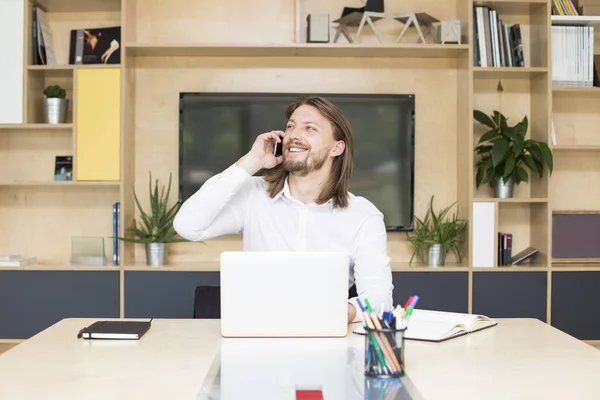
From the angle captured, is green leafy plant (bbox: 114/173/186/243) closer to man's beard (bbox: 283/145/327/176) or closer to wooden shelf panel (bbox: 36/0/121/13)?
wooden shelf panel (bbox: 36/0/121/13)

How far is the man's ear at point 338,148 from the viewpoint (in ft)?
9.34

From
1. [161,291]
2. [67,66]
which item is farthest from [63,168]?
[161,291]

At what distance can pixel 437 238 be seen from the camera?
4.09m

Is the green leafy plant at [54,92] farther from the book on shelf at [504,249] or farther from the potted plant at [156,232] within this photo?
the book on shelf at [504,249]

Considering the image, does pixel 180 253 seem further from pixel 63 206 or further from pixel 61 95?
pixel 61 95

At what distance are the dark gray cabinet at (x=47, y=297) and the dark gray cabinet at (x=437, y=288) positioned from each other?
1537mm

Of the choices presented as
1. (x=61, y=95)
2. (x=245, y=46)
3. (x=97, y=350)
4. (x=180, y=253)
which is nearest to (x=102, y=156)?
(x=61, y=95)

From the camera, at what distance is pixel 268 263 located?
6.25ft

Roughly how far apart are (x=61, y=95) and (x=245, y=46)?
41.7 inches

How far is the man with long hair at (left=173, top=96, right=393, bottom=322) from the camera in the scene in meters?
2.62

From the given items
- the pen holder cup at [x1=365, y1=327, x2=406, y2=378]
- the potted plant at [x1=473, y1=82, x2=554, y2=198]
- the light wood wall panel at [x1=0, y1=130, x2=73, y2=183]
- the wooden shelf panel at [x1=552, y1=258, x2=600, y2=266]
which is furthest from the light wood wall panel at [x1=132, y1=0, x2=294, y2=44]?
the pen holder cup at [x1=365, y1=327, x2=406, y2=378]

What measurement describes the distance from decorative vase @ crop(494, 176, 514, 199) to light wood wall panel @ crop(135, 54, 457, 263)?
0.27 m

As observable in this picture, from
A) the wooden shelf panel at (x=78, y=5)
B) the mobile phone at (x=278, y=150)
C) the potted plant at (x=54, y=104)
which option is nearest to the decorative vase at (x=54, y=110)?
the potted plant at (x=54, y=104)

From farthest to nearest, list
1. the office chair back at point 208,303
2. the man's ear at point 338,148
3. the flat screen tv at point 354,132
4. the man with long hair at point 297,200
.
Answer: the flat screen tv at point 354,132 → the man's ear at point 338,148 → the man with long hair at point 297,200 → the office chair back at point 208,303
